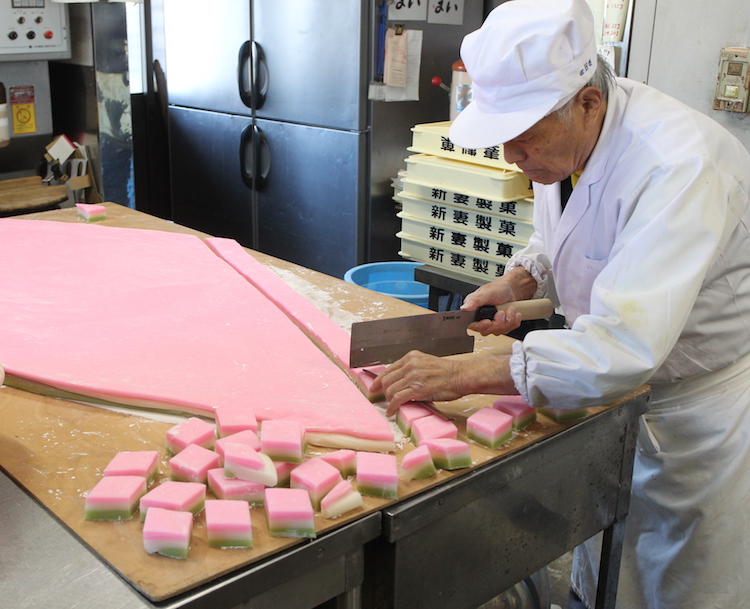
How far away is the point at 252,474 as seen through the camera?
4.22 ft

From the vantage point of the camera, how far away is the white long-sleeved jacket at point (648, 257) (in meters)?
1.42

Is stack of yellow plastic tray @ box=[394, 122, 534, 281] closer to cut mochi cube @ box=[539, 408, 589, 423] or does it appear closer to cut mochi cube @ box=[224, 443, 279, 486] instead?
cut mochi cube @ box=[539, 408, 589, 423]

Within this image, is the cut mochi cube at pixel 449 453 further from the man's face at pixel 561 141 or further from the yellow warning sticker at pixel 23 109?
the yellow warning sticker at pixel 23 109

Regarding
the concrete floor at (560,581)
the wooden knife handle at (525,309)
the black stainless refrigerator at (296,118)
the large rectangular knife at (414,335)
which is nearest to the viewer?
the large rectangular knife at (414,335)

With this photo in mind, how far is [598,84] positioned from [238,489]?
107cm

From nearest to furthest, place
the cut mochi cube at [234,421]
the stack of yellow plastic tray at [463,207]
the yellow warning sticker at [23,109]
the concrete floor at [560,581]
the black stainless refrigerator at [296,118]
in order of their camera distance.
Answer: the cut mochi cube at [234,421]
the concrete floor at [560,581]
the stack of yellow plastic tray at [463,207]
the yellow warning sticker at [23,109]
the black stainless refrigerator at [296,118]

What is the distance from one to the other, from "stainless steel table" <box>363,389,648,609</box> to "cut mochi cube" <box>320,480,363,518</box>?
6 centimetres

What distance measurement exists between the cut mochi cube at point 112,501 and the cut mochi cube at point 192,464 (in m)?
0.09

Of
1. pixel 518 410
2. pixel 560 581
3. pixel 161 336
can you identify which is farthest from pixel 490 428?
pixel 560 581

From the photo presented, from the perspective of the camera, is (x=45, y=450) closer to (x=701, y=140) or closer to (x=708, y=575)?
(x=701, y=140)

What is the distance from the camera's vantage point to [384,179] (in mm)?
4035

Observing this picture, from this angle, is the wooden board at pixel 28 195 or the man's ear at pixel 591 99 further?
the wooden board at pixel 28 195

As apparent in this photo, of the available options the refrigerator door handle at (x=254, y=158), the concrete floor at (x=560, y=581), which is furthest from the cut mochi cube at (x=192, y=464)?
the refrigerator door handle at (x=254, y=158)

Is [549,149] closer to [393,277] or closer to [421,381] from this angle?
[421,381]
